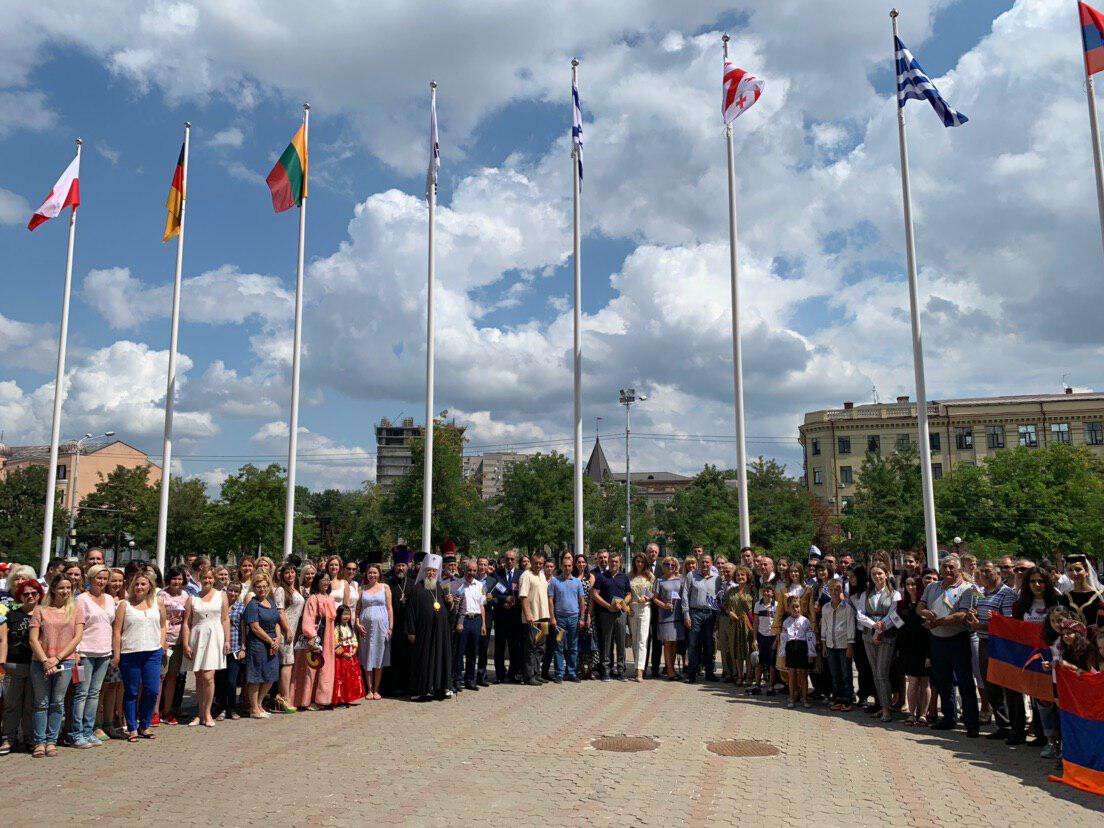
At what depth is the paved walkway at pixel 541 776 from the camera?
260 inches

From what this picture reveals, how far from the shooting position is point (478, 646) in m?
13.1

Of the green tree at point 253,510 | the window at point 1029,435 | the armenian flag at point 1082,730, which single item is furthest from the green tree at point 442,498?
the window at point 1029,435

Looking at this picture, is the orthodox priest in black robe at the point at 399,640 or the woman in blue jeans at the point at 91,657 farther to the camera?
the orthodox priest in black robe at the point at 399,640

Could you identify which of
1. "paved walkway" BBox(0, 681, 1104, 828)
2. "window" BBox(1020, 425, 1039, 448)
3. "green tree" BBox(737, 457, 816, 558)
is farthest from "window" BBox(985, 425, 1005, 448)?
"paved walkway" BBox(0, 681, 1104, 828)

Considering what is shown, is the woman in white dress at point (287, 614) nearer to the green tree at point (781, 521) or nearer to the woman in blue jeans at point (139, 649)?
the woman in blue jeans at point (139, 649)

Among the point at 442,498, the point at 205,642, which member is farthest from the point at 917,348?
the point at 442,498

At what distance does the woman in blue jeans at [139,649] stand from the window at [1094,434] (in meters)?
79.7

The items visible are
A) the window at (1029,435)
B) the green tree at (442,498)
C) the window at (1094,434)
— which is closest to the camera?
the green tree at (442,498)

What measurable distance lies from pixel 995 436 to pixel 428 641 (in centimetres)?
7442

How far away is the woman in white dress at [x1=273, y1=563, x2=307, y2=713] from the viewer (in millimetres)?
11180

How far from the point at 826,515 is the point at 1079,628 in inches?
2422

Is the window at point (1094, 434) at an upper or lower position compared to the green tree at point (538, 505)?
upper

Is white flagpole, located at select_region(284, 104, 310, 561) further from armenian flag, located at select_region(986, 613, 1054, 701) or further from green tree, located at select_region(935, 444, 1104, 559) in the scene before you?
green tree, located at select_region(935, 444, 1104, 559)

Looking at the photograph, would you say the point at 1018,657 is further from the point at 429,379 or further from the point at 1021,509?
the point at 1021,509
